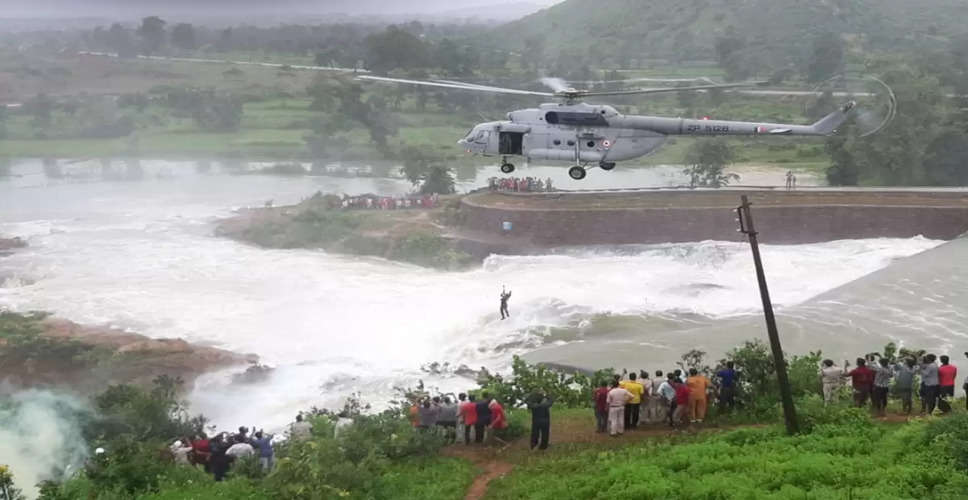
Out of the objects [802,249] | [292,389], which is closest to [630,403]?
[292,389]

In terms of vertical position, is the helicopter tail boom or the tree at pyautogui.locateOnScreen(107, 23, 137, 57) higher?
the tree at pyautogui.locateOnScreen(107, 23, 137, 57)

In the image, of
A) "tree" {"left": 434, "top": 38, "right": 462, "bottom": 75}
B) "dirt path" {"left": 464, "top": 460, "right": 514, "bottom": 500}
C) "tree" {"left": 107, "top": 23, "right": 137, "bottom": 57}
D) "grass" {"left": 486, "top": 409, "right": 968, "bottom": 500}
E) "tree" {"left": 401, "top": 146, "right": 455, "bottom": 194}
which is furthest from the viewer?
"tree" {"left": 107, "top": 23, "right": 137, "bottom": 57}

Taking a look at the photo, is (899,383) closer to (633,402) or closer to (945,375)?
(945,375)

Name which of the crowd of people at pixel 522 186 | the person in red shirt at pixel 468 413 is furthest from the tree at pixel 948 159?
the person in red shirt at pixel 468 413

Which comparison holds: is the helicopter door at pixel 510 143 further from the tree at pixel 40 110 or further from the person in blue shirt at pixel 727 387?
the tree at pixel 40 110

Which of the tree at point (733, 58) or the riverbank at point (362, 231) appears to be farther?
the tree at point (733, 58)

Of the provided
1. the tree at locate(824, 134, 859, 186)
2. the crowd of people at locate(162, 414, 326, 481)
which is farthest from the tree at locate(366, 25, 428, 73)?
the crowd of people at locate(162, 414, 326, 481)

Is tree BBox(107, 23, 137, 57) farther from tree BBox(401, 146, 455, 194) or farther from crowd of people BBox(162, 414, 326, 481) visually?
crowd of people BBox(162, 414, 326, 481)
